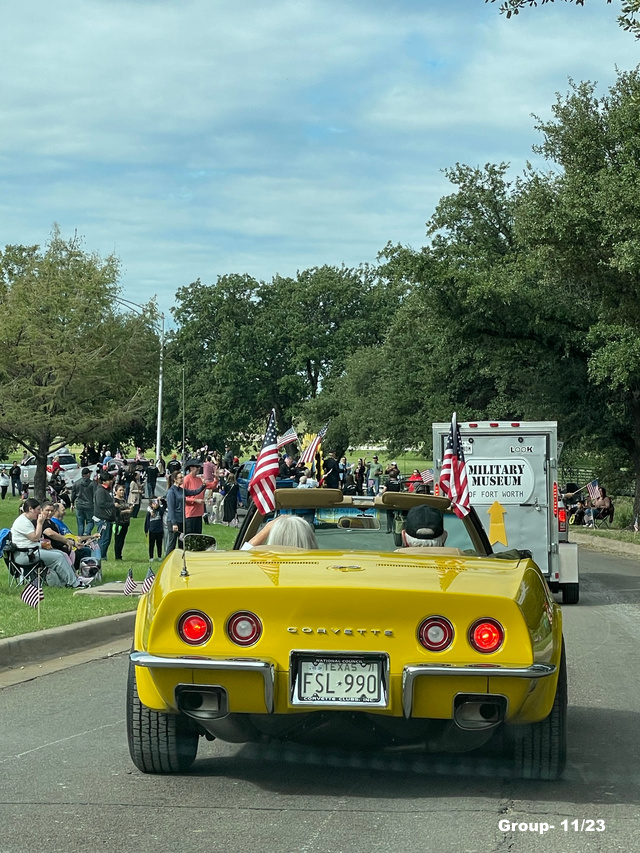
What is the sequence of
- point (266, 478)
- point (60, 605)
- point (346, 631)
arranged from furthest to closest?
point (60, 605), point (266, 478), point (346, 631)

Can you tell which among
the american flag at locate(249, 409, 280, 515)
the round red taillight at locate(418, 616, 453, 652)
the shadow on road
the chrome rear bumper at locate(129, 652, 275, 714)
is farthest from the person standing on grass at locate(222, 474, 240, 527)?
the round red taillight at locate(418, 616, 453, 652)

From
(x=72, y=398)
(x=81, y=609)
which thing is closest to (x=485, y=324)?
(x=72, y=398)

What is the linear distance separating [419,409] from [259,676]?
50.3 meters

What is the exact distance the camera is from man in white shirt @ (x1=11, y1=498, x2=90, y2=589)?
14.2 metres

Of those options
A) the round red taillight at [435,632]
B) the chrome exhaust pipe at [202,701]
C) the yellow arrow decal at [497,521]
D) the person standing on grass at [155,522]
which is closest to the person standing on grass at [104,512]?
the person standing on grass at [155,522]

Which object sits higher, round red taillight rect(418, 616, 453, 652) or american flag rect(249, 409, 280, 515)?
american flag rect(249, 409, 280, 515)

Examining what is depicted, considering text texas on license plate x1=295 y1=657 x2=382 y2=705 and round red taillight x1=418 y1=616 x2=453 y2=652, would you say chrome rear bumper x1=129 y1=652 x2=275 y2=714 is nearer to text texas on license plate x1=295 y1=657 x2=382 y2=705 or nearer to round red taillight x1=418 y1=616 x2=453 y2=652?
text texas on license plate x1=295 y1=657 x2=382 y2=705

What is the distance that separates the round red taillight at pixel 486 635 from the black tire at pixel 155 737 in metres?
1.51

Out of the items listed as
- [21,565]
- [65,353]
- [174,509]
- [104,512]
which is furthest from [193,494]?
[65,353]

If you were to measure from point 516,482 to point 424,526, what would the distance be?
35.5 feet

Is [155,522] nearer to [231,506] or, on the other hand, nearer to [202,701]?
[231,506]

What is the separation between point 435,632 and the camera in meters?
5.25

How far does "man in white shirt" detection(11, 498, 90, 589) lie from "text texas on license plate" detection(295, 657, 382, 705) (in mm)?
9461

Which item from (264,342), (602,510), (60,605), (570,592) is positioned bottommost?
(602,510)
